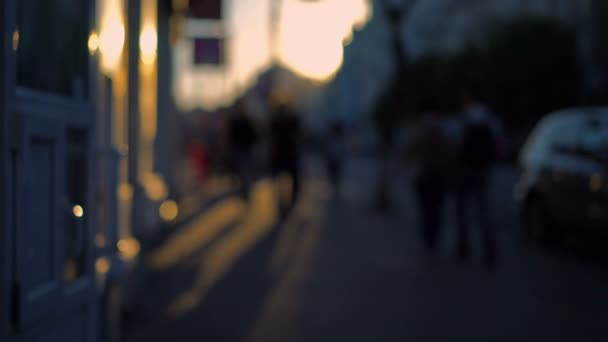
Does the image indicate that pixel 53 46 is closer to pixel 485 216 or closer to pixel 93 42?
pixel 93 42

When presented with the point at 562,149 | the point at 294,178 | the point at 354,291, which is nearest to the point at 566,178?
the point at 562,149

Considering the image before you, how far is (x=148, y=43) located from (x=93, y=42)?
742 cm

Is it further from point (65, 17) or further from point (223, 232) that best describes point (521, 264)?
point (65, 17)

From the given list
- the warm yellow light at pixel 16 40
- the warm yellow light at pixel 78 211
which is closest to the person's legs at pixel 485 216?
the warm yellow light at pixel 78 211

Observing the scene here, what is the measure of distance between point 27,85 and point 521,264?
7.46 m

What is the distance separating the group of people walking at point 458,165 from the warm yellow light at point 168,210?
3.87m

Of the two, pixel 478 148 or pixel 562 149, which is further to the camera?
pixel 562 149

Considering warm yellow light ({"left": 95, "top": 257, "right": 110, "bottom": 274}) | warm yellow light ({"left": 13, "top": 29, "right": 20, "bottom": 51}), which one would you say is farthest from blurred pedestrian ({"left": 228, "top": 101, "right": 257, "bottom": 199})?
warm yellow light ({"left": 13, "top": 29, "right": 20, "bottom": 51})

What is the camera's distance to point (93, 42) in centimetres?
429

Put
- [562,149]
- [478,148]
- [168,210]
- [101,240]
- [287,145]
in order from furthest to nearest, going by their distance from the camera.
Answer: [287,145]
[168,210]
[562,149]
[478,148]
[101,240]

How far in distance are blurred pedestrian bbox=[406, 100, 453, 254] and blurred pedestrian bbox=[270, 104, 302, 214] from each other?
15.8 ft

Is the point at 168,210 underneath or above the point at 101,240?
underneath

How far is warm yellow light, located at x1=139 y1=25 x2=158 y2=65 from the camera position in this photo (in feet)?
36.2

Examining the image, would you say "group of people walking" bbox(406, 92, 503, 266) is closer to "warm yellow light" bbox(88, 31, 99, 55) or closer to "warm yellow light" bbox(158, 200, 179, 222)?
"warm yellow light" bbox(158, 200, 179, 222)
